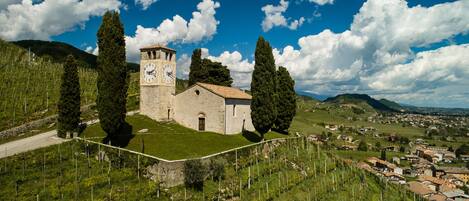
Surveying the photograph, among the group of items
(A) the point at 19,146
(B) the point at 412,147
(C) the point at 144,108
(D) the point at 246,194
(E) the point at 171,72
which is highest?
(E) the point at 171,72

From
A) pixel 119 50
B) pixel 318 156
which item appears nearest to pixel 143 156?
pixel 119 50

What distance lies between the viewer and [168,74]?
4197 cm

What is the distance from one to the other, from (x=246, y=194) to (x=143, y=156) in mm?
7557

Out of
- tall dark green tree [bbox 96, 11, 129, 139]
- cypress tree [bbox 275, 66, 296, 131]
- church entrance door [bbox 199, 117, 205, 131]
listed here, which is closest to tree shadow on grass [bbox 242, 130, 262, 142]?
church entrance door [bbox 199, 117, 205, 131]

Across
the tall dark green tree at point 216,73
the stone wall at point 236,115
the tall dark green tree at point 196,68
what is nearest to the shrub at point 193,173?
the stone wall at point 236,115

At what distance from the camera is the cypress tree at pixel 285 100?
47.2 meters

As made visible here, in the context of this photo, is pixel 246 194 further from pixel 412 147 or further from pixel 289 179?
pixel 412 147

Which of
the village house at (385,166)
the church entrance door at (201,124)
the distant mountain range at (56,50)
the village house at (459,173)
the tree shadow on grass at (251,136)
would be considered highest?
the distant mountain range at (56,50)

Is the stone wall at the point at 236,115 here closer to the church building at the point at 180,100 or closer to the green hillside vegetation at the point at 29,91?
the church building at the point at 180,100

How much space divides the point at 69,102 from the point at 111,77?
19.4 feet

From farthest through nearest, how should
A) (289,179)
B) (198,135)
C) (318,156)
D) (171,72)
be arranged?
(171,72), (318,156), (198,135), (289,179)

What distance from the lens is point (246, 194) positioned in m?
25.4

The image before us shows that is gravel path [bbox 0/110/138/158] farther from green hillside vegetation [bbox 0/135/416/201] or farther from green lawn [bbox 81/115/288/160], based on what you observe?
green lawn [bbox 81/115/288/160]

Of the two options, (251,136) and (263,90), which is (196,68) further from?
(263,90)
